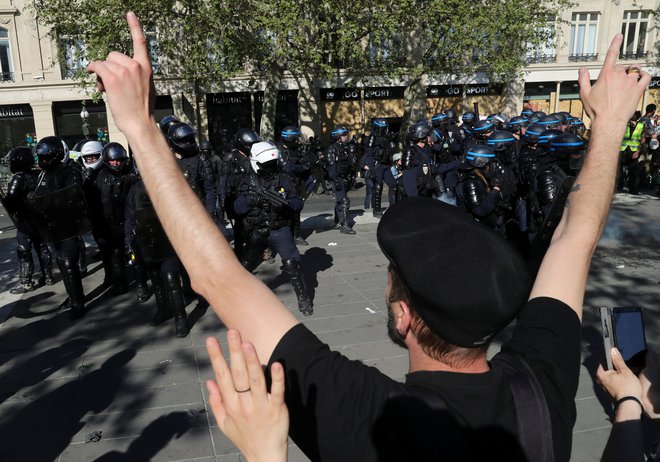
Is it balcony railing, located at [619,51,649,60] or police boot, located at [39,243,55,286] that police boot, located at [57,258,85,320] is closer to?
police boot, located at [39,243,55,286]

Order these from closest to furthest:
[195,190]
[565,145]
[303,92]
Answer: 1. [195,190]
2. [565,145]
3. [303,92]

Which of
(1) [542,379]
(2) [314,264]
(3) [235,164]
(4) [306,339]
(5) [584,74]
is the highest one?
(5) [584,74]

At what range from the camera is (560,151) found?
6777 mm

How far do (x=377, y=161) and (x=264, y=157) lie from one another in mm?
6237

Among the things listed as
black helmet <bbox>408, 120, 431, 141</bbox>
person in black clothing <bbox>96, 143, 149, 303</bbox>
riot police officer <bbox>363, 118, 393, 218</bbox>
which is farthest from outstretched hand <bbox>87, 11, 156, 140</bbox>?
riot police officer <bbox>363, 118, 393, 218</bbox>

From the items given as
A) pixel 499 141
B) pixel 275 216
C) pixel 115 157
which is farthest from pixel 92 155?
pixel 499 141

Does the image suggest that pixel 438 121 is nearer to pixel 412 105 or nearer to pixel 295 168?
pixel 295 168

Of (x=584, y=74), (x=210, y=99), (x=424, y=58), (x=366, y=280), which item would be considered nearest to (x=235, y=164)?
(x=366, y=280)

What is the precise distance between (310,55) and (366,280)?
11.3 m

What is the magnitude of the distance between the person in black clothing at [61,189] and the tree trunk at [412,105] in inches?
710

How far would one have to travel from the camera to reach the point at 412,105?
83.5 feet

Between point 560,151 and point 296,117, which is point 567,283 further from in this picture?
point 296,117

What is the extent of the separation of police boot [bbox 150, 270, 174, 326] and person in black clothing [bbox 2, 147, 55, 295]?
1686 mm

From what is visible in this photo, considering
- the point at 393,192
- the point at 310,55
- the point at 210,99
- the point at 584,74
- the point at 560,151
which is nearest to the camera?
the point at 584,74
